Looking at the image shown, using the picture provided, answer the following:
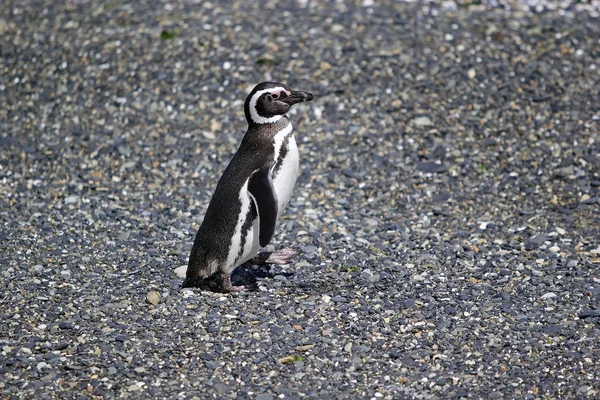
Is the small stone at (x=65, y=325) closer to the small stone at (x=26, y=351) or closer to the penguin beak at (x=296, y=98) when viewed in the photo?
the small stone at (x=26, y=351)

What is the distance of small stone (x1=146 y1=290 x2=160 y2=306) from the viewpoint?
5.07 m

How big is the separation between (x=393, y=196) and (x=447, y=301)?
1643 mm

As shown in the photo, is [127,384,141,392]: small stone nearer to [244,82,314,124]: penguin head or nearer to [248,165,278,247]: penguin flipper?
[248,165,278,247]: penguin flipper

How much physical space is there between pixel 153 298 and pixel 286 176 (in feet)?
3.55

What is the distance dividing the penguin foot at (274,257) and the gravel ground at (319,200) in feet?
0.38

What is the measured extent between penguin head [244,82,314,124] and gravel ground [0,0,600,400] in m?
1.04

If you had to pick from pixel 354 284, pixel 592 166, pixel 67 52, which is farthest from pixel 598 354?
pixel 67 52

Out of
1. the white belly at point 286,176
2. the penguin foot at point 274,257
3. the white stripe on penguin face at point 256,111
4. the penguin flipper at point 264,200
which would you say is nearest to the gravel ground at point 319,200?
the penguin foot at point 274,257

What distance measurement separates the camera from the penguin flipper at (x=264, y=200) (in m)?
4.87

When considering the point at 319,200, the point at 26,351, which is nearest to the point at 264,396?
the point at 26,351

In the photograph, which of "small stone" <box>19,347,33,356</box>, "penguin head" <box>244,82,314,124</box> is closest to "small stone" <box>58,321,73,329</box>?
"small stone" <box>19,347,33,356</box>

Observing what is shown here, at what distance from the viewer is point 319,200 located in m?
6.60

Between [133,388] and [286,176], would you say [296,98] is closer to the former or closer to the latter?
[286,176]

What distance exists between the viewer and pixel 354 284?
17.5 feet
